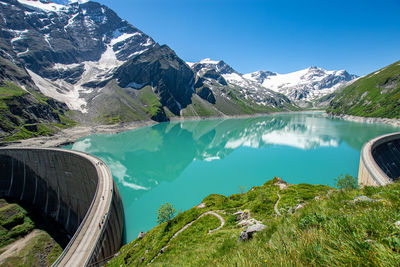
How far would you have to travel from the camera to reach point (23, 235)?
35.8 m

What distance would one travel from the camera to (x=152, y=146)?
343ft

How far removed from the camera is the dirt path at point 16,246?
101 ft

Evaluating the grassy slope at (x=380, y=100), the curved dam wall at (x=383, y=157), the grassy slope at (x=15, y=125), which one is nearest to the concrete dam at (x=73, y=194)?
the curved dam wall at (x=383, y=157)

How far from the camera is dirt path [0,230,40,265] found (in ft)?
101

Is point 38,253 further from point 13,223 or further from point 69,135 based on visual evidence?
point 69,135

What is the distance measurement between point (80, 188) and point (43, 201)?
15.7 m

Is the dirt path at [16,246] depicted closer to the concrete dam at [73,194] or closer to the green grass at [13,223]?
the green grass at [13,223]

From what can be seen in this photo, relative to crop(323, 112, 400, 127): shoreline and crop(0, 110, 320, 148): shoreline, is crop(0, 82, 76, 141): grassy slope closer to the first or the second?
crop(0, 110, 320, 148): shoreline

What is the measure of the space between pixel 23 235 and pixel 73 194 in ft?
38.8

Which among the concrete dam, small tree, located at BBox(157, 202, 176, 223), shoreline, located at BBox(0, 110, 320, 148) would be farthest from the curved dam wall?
shoreline, located at BBox(0, 110, 320, 148)

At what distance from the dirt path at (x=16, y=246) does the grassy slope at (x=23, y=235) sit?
0.64m

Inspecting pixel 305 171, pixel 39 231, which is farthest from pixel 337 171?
pixel 39 231

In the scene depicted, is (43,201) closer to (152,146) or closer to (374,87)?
(152,146)

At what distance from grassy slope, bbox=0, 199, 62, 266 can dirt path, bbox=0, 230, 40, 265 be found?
643 millimetres
